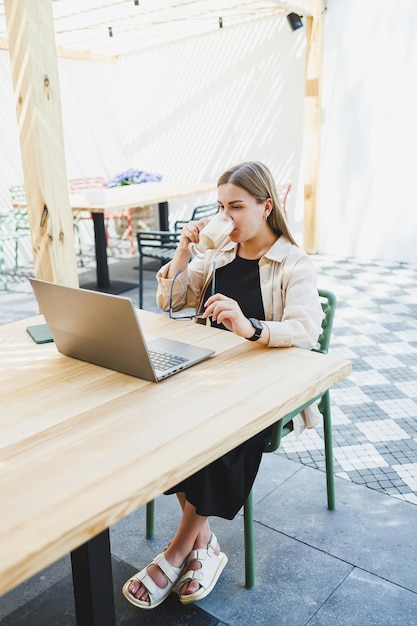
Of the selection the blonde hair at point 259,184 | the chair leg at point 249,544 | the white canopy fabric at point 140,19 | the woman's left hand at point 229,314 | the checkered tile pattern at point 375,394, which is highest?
the white canopy fabric at point 140,19

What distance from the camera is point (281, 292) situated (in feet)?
5.77

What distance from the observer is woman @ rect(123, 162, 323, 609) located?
4.95 ft

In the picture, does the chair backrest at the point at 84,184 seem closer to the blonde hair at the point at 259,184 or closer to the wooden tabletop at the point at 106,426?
the blonde hair at the point at 259,184

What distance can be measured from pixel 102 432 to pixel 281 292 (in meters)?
0.84

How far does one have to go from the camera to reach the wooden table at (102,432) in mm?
853

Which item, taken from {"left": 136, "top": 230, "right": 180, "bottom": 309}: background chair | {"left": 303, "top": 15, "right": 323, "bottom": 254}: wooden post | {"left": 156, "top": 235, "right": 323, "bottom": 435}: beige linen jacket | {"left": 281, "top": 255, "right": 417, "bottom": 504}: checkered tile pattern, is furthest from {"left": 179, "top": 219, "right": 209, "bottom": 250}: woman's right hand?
{"left": 303, "top": 15, "right": 323, "bottom": 254}: wooden post

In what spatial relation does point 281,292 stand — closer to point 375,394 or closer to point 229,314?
point 229,314

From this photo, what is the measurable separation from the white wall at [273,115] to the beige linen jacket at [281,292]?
168 inches

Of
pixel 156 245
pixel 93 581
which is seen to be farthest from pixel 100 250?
pixel 93 581

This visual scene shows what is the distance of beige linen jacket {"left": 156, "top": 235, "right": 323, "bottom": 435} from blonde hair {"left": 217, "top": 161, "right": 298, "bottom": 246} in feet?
0.17

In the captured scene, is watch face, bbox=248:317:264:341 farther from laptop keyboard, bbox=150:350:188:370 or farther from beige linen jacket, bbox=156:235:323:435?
laptop keyboard, bbox=150:350:188:370

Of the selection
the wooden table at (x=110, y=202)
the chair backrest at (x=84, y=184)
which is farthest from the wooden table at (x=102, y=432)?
the chair backrest at (x=84, y=184)

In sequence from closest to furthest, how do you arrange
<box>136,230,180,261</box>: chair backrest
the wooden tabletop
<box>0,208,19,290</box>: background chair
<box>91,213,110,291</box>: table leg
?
the wooden tabletop, <box>136,230,180,261</box>: chair backrest, <box>91,213,110,291</box>: table leg, <box>0,208,19,290</box>: background chair

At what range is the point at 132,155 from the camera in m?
8.53
